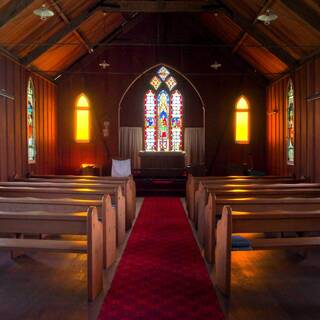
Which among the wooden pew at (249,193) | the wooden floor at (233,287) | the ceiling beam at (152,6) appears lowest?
the wooden floor at (233,287)

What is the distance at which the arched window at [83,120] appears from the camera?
48.5ft

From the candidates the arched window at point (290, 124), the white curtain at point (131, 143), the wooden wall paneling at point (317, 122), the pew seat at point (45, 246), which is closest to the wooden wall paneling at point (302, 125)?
the wooden wall paneling at point (317, 122)

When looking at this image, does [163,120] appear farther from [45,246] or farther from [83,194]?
[45,246]

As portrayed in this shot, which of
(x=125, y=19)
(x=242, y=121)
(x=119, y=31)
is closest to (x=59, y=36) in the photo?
(x=125, y=19)

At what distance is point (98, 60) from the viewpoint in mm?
14781

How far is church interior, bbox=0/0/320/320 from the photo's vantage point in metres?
4.08

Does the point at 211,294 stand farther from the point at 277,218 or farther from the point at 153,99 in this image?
the point at 153,99

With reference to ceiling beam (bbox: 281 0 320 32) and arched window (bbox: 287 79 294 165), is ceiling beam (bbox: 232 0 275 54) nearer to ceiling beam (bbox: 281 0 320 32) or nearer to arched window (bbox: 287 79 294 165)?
ceiling beam (bbox: 281 0 320 32)

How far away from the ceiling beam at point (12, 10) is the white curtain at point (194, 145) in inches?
335

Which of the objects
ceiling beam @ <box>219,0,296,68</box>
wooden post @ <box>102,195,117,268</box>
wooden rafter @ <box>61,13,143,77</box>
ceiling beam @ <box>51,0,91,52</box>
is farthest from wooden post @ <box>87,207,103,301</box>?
wooden rafter @ <box>61,13,143,77</box>

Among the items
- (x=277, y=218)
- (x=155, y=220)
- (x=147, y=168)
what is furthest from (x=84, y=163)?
(x=277, y=218)

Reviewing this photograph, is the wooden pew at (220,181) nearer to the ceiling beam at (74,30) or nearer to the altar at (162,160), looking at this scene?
the altar at (162,160)

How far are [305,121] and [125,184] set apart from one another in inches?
217

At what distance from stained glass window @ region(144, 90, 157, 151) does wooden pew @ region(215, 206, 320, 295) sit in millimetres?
11564
